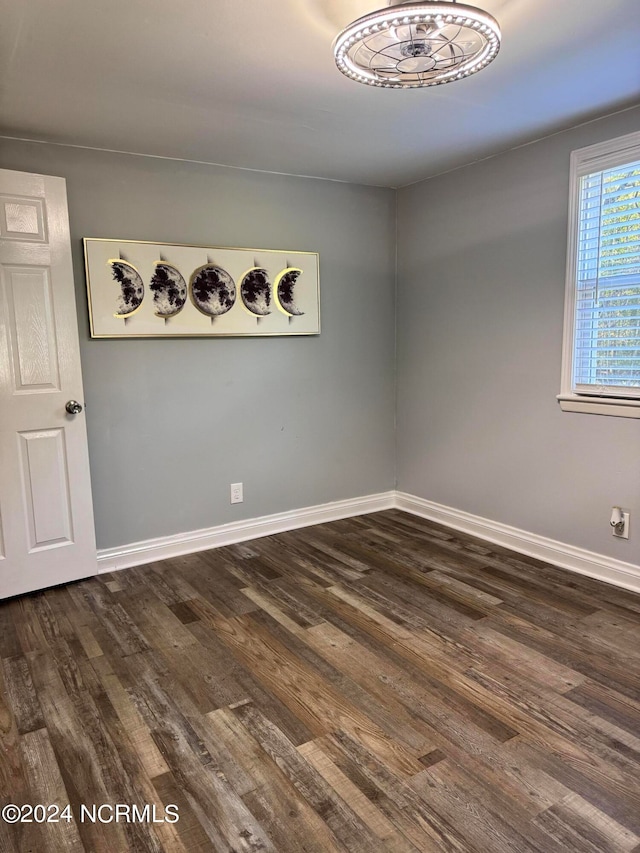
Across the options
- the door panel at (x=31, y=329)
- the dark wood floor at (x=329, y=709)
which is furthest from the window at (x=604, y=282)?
the door panel at (x=31, y=329)

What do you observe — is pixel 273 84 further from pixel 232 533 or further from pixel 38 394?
pixel 232 533

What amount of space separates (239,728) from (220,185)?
282cm

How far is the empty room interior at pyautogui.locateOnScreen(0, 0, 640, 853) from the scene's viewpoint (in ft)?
5.61

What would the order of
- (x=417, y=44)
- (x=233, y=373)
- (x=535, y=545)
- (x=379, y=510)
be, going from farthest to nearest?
(x=379, y=510) < (x=233, y=373) < (x=535, y=545) < (x=417, y=44)

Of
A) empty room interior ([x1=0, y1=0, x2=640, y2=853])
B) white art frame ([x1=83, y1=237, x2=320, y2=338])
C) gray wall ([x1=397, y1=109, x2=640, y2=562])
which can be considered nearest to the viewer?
empty room interior ([x1=0, y1=0, x2=640, y2=853])

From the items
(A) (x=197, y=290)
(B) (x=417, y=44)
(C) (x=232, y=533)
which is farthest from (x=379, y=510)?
(B) (x=417, y=44)

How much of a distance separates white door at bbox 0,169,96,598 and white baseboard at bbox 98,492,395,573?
1.01ft

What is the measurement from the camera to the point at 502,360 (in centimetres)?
341

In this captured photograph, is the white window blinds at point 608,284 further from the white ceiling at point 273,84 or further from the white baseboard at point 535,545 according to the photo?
the white baseboard at point 535,545

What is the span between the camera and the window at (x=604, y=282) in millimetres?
2721
